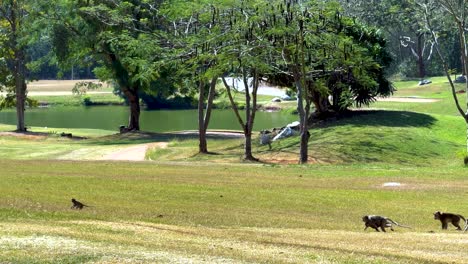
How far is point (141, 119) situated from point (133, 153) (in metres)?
43.0

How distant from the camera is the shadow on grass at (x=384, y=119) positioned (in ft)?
163

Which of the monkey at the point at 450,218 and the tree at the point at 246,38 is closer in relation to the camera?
the monkey at the point at 450,218

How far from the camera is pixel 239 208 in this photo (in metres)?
21.1

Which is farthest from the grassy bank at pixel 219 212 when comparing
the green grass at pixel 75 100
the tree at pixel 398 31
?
the green grass at pixel 75 100

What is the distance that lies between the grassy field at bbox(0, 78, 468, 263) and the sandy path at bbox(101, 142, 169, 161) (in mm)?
1357

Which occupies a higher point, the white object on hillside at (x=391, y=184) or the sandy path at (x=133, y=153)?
the white object on hillside at (x=391, y=184)

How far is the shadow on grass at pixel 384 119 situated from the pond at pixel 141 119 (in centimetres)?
2279

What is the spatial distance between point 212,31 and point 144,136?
20.6 metres

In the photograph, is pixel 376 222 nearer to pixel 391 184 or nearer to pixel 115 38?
pixel 391 184

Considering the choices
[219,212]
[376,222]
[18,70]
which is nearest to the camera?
[376,222]

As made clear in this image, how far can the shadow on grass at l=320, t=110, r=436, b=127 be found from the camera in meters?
49.8

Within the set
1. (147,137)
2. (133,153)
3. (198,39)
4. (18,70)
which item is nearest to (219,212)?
(198,39)

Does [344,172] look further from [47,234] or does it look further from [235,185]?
[47,234]

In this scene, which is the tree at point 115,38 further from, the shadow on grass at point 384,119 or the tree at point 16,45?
the shadow on grass at point 384,119
